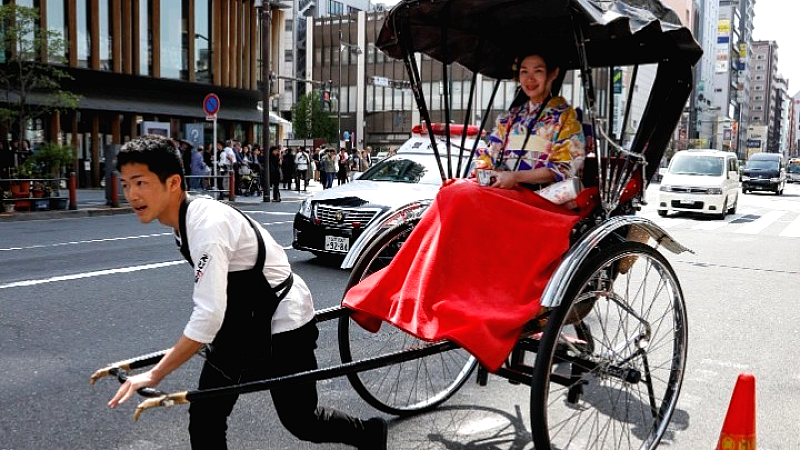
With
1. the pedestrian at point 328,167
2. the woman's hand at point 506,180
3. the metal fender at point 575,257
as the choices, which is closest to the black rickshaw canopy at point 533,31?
the woman's hand at point 506,180

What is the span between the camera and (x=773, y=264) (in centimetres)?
1053

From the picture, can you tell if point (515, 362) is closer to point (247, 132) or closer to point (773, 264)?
point (773, 264)

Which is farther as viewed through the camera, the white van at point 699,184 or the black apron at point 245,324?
the white van at point 699,184

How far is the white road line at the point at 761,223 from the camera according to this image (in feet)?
51.9

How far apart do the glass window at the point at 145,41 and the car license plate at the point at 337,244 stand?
71.2 ft

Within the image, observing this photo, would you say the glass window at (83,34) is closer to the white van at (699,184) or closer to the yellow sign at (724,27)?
the white van at (699,184)

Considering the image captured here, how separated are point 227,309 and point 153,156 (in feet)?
1.97

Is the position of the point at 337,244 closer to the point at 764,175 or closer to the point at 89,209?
the point at 89,209

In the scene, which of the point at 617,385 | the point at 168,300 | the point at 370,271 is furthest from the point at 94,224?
the point at 617,385

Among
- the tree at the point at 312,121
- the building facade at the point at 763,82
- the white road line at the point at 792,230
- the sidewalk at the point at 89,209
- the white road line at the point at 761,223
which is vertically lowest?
the white road line at the point at 792,230

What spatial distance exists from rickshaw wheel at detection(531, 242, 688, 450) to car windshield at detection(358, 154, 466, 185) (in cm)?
552

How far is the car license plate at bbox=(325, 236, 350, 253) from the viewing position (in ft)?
27.7

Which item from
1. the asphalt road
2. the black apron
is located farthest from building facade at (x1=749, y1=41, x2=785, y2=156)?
the black apron

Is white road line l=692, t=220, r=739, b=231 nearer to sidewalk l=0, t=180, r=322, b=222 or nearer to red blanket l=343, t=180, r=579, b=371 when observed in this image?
sidewalk l=0, t=180, r=322, b=222
